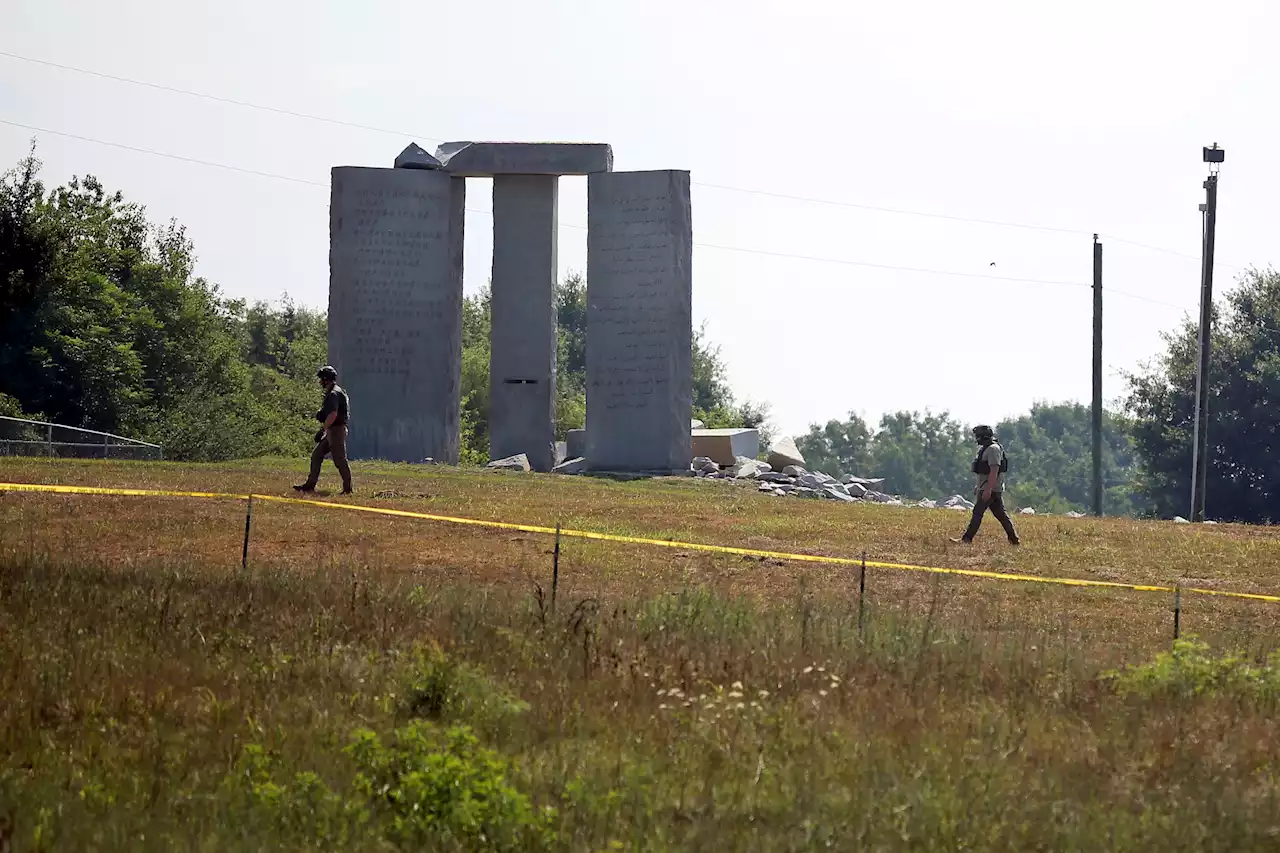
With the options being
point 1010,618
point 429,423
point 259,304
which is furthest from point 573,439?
point 259,304

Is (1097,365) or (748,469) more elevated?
(1097,365)

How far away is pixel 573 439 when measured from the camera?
44375 millimetres

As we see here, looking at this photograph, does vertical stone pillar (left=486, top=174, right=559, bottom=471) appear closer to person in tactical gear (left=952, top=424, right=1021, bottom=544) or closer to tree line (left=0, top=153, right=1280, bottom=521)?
tree line (left=0, top=153, right=1280, bottom=521)

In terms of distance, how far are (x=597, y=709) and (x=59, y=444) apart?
2870 cm

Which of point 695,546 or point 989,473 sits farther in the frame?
point 989,473

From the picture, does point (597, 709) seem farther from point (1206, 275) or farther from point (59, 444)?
point (1206, 275)

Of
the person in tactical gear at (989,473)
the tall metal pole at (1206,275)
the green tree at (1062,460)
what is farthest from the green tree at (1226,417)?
the green tree at (1062,460)

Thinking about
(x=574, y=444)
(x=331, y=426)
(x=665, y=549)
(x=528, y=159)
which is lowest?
(x=665, y=549)

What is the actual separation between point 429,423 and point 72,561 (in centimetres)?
2272

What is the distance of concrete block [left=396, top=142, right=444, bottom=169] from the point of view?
37469mm

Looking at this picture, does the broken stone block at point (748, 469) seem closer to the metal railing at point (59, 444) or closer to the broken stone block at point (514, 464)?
the broken stone block at point (514, 464)

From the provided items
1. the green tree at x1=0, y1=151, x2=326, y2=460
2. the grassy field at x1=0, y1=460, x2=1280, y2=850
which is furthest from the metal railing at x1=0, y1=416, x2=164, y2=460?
the grassy field at x1=0, y1=460, x2=1280, y2=850

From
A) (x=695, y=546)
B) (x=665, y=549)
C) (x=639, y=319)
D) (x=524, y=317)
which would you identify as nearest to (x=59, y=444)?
(x=524, y=317)

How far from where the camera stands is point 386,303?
36.4 m
